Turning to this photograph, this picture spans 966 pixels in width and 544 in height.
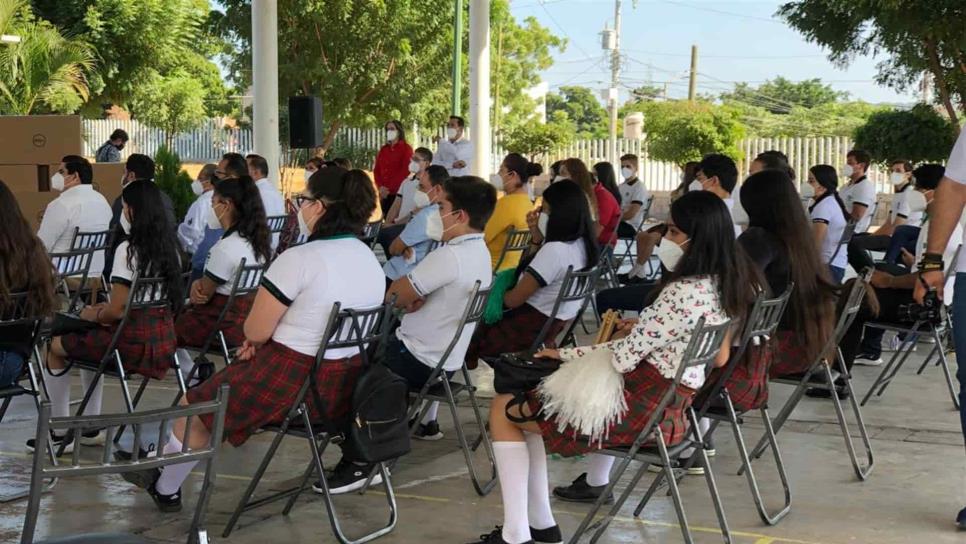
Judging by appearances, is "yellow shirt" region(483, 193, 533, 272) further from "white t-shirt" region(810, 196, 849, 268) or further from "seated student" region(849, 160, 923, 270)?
"seated student" region(849, 160, 923, 270)

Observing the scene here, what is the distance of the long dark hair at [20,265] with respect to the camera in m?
4.95

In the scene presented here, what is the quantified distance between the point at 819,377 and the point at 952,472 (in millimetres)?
762

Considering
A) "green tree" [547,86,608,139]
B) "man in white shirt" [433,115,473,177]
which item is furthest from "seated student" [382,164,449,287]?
"green tree" [547,86,608,139]

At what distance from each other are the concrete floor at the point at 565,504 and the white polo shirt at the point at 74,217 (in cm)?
222

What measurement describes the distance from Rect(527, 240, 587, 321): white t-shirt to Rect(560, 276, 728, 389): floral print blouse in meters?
1.68

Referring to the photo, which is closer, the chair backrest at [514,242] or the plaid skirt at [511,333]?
the plaid skirt at [511,333]

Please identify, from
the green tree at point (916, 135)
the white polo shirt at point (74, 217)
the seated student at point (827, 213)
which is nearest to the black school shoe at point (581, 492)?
the seated student at point (827, 213)

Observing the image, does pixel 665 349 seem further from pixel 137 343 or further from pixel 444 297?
pixel 137 343

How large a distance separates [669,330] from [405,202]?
7.44m

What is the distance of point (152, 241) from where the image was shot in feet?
18.2

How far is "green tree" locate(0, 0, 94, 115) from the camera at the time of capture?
18250mm

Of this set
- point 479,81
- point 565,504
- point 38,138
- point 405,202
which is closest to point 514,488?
point 565,504

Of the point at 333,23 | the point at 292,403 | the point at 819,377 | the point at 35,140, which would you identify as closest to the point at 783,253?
the point at 819,377

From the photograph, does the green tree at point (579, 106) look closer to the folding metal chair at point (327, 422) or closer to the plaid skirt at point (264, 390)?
the folding metal chair at point (327, 422)
